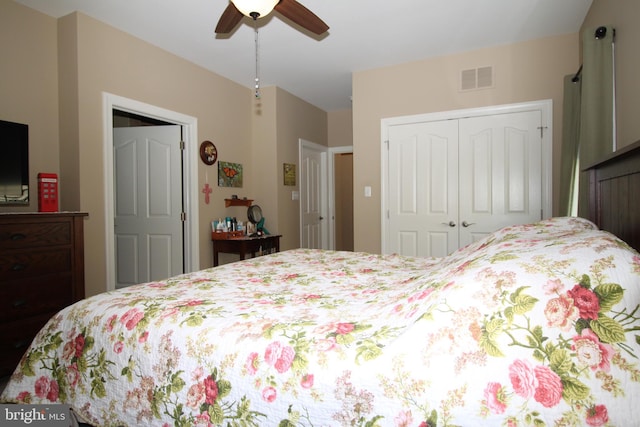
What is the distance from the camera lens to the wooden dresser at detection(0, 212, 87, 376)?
6.68 feet

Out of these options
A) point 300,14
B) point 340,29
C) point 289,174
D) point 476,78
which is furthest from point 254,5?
point 289,174

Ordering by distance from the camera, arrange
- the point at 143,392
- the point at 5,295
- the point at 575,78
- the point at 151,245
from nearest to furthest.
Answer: the point at 143,392 → the point at 5,295 → the point at 575,78 → the point at 151,245

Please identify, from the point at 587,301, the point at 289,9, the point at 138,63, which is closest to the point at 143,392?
the point at 587,301

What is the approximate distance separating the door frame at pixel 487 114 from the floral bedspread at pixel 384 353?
2.72 metres

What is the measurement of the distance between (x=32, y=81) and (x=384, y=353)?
3.16 meters

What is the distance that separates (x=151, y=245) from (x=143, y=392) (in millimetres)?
3056

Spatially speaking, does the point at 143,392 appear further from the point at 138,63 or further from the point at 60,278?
the point at 138,63

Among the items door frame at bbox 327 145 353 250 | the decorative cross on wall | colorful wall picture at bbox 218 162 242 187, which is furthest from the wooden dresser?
door frame at bbox 327 145 353 250

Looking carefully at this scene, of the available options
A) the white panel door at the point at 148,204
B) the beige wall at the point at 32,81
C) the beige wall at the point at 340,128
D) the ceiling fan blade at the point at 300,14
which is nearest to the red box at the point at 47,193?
the beige wall at the point at 32,81

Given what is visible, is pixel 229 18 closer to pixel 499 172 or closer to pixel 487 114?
pixel 487 114

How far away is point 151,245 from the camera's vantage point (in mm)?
3740

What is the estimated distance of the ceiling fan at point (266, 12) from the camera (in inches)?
74.0
